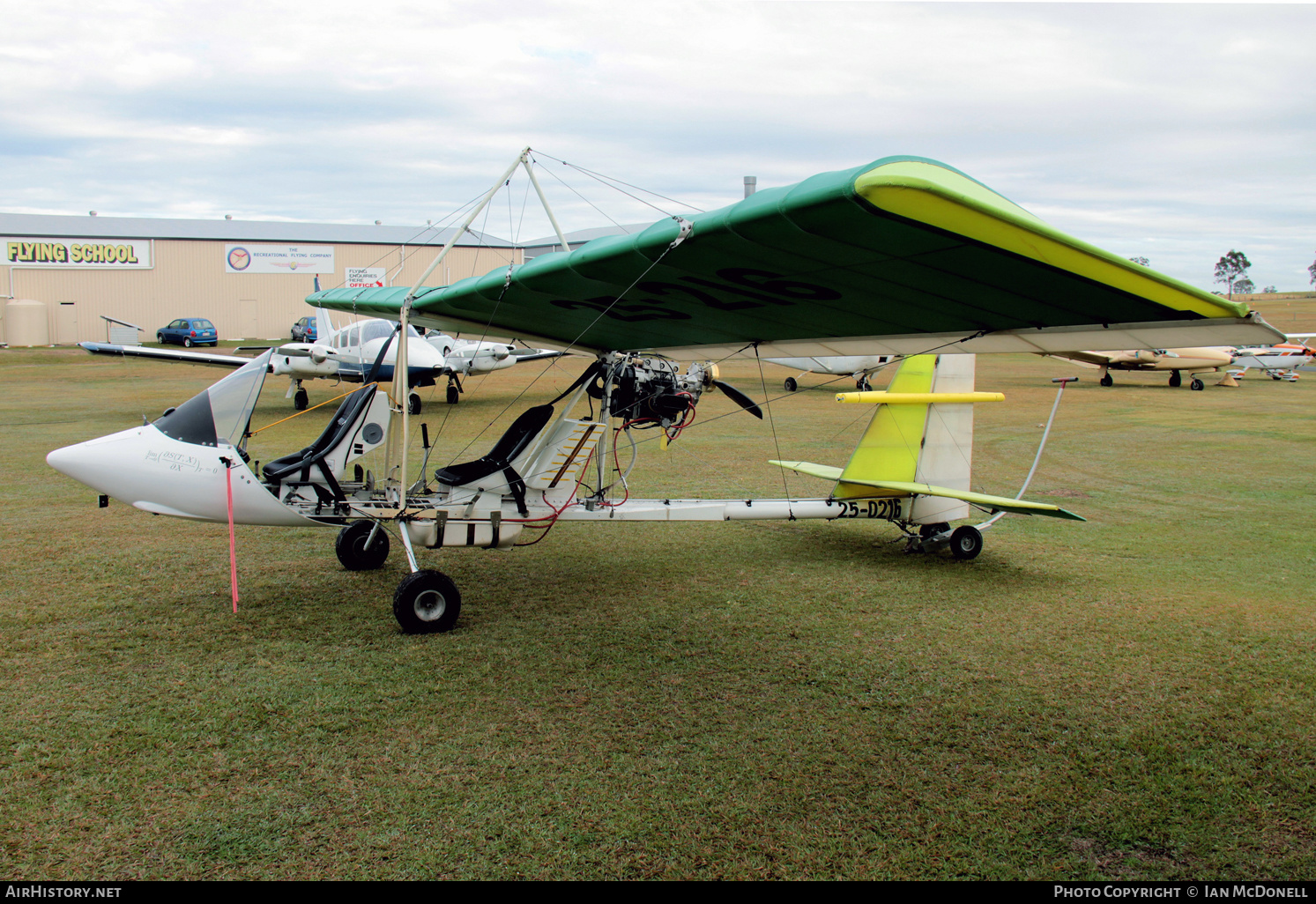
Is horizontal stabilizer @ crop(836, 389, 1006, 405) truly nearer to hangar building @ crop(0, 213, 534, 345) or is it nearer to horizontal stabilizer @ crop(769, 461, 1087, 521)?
horizontal stabilizer @ crop(769, 461, 1087, 521)

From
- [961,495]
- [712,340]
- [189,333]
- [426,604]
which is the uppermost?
[189,333]

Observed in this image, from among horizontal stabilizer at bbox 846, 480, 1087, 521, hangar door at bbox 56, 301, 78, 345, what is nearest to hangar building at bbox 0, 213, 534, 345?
hangar door at bbox 56, 301, 78, 345

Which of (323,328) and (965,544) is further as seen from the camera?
(323,328)

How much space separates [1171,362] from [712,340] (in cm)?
2479

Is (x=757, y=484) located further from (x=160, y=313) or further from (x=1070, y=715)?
(x=160, y=313)

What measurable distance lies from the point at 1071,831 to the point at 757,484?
6.83m

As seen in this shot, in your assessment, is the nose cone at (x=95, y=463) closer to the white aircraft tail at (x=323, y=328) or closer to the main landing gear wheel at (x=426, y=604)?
the main landing gear wheel at (x=426, y=604)

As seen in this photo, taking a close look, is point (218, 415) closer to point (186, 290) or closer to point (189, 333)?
point (189, 333)

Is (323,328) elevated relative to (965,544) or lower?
elevated

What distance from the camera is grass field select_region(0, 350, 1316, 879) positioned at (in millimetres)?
3135

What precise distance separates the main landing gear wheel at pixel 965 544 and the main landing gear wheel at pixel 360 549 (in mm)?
4773

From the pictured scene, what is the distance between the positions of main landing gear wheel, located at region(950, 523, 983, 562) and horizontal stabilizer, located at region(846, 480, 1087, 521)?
0.31 meters

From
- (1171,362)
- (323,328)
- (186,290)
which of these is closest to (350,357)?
(323,328)

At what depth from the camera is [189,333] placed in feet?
143
